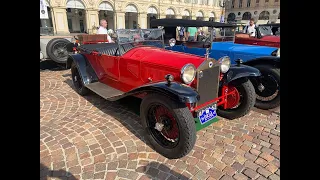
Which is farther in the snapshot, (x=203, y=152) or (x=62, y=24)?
(x=62, y=24)

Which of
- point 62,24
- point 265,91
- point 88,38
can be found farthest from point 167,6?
point 265,91

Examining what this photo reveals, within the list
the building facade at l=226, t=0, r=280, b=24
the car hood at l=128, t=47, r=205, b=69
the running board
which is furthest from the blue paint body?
the building facade at l=226, t=0, r=280, b=24

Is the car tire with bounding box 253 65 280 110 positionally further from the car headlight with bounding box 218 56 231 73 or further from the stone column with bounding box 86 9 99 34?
the stone column with bounding box 86 9 99 34

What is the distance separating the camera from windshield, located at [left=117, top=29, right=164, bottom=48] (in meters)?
4.12

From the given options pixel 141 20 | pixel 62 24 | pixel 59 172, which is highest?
pixel 141 20

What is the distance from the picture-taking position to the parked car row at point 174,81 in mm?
2674

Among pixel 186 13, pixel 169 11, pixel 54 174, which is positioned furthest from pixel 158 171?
pixel 186 13

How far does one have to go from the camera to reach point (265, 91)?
Result: 4.46m

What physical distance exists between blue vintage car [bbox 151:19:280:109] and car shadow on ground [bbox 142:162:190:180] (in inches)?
82.6

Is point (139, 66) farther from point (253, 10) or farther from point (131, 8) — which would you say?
point (253, 10)

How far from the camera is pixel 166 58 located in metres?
3.41

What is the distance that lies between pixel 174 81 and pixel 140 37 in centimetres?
178
